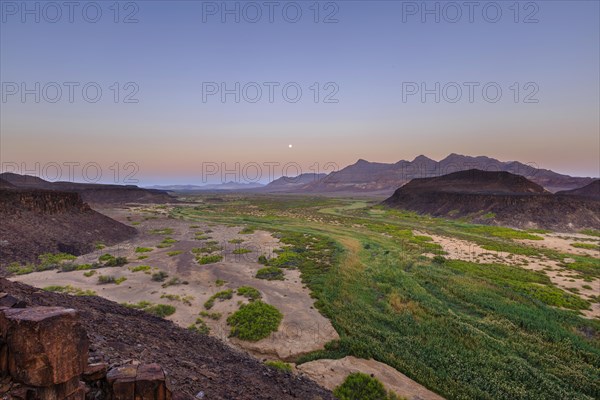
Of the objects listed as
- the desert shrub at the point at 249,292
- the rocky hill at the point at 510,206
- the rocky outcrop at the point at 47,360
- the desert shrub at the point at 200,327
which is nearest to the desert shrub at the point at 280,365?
the desert shrub at the point at 200,327

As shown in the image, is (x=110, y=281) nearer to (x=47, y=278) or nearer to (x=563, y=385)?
(x=47, y=278)

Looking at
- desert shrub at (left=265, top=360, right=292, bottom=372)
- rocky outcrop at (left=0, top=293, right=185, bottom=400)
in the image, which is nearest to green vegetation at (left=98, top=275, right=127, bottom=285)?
desert shrub at (left=265, top=360, right=292, bottom=372)

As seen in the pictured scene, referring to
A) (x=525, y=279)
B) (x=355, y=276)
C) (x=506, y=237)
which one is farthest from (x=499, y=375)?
(x=506, y=237)

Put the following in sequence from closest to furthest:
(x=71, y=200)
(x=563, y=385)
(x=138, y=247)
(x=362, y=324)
→ (x=563, y=385) → (x=362, y=324) → (x=138, y=247) → (x=71, y=200)

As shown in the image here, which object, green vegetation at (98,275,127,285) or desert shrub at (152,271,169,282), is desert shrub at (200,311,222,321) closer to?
desert shrub at (152,271,169,282)

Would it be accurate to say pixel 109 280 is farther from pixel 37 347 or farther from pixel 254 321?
pixel 37 347

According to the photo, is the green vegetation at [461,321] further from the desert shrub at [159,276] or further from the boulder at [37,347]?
the boulder at [37,347]
